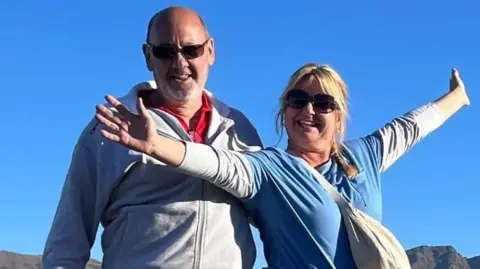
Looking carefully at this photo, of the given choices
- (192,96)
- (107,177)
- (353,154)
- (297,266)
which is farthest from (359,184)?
(107,177)

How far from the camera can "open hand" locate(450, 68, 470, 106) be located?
12773 millimetres

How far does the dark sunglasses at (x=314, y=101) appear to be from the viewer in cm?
1023

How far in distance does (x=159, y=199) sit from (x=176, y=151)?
3.38 feet

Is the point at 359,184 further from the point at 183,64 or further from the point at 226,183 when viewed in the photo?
the point at 183,64

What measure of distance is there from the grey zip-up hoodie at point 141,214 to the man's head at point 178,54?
336 mm

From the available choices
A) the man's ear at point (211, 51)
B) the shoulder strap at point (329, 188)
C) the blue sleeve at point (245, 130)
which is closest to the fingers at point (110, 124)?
the man's ear at point (211, 51)

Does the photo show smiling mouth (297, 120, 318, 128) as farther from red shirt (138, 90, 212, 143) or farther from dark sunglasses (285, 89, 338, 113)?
red shirt (138, 90, 212, 143)

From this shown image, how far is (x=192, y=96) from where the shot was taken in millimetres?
9938

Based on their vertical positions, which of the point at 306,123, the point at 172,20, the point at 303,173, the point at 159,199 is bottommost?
the point at 159,199

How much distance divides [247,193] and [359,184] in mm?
1428

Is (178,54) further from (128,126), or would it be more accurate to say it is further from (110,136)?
(110,136)

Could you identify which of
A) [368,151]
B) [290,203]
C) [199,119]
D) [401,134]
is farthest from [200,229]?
[401,134]

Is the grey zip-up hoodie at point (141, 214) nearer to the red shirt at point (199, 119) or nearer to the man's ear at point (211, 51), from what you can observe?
the red shirt at point (199, 119)

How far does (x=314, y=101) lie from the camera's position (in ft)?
33.5
